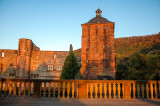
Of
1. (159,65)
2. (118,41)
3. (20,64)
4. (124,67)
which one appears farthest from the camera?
(118,41)

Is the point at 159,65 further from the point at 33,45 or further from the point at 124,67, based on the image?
the point at 33,45

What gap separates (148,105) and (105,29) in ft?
112

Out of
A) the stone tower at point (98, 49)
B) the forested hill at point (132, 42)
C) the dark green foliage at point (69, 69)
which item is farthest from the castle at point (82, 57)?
the forested hill at point (132, 42)

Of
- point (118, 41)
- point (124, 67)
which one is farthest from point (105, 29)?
point (118, 41)

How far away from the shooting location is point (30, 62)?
47.1 m

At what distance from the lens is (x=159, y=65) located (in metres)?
23.4

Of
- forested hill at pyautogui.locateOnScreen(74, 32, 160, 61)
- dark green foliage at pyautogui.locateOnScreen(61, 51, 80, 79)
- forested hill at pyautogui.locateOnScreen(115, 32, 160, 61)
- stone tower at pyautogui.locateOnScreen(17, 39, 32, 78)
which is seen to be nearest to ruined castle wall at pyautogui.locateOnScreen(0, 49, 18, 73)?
stone tower at pyautogui.locateOnScreen(17, 39, 32, 78)

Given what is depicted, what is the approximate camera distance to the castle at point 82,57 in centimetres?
3741

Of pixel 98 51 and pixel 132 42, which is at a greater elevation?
pixel 132 42

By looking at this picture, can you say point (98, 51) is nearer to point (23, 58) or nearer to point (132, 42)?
Result: point (23, 58)

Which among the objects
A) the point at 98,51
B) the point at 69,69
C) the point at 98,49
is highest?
the point at 98,49

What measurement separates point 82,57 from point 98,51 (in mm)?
4456

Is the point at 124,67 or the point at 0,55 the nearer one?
the point at 124,67

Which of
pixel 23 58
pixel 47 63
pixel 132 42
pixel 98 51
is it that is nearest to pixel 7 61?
pixel 23 58
